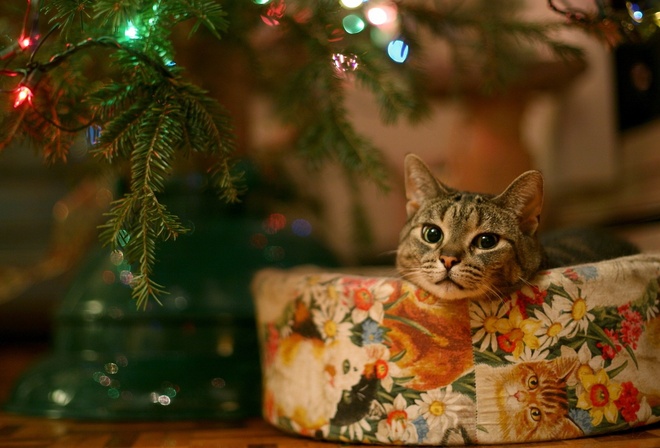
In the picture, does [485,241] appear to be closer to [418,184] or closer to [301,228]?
[418,184]

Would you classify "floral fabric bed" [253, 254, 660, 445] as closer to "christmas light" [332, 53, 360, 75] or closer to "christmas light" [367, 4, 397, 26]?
"christmas light" [332, 53, 360, 75]

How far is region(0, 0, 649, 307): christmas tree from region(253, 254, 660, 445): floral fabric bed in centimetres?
31

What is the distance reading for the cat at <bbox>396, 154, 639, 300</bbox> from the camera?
3.09 feet

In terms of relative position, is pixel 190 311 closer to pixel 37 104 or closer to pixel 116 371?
pixel 116 371

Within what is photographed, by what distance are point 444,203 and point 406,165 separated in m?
0.11

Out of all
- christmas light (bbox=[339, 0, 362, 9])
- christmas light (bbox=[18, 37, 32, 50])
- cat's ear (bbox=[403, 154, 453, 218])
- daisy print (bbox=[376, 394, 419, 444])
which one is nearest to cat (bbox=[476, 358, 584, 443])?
daisy print (bbox=[376, 394, 419, 444])

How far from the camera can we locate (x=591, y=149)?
2217mm

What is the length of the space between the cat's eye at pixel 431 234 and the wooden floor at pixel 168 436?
0.35m

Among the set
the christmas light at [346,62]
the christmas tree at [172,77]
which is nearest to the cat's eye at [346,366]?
the christmas tree at [172,77]

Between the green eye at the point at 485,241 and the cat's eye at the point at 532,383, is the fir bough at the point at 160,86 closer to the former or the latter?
the green eye at the point at 485,241

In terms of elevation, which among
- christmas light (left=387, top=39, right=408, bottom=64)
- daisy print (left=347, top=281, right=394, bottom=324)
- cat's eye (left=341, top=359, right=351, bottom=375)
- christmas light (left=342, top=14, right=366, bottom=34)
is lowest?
cat's eye (left=341, top=359, right=351, bottom=375)

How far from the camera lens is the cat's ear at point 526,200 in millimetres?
1007

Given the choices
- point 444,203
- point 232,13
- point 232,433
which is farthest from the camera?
point 232,13

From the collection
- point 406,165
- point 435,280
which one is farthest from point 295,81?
point 435,280
